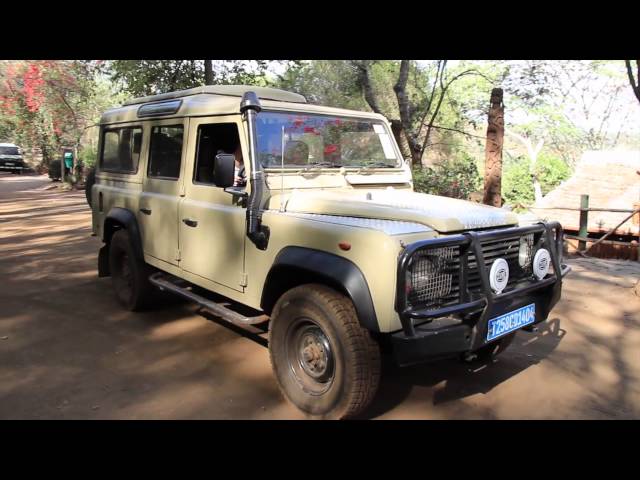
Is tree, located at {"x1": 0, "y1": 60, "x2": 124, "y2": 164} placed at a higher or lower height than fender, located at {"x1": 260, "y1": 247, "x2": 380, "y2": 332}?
higher

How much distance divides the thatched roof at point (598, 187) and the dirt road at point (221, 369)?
20.1 feet

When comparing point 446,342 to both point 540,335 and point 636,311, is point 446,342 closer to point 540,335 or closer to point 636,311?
point 540,335

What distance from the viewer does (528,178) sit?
18641mm

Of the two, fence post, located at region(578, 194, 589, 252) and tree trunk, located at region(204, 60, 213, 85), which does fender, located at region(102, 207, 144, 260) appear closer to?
tree trunk, located at region(204, 60, 213, 85)

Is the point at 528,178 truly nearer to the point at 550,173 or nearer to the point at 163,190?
the point at 550,173

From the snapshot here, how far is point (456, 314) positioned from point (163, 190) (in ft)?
9.47

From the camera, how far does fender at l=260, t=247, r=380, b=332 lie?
259 cm

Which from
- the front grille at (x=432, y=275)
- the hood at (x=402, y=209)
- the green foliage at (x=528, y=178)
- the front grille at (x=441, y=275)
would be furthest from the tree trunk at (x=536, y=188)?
the front grille at (x=432, y=275)

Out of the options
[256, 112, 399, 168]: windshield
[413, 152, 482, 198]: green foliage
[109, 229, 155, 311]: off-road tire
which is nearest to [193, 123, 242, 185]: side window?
[256, 112, 399, 168]: windshield

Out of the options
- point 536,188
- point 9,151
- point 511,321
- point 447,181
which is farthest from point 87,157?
point 511,321

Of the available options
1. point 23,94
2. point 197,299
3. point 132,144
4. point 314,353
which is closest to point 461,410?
point 314,353

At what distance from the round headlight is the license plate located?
20cm

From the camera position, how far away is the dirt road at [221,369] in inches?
125

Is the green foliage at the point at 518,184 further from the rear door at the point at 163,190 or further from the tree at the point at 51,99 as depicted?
the rear door at the point at 163,190
